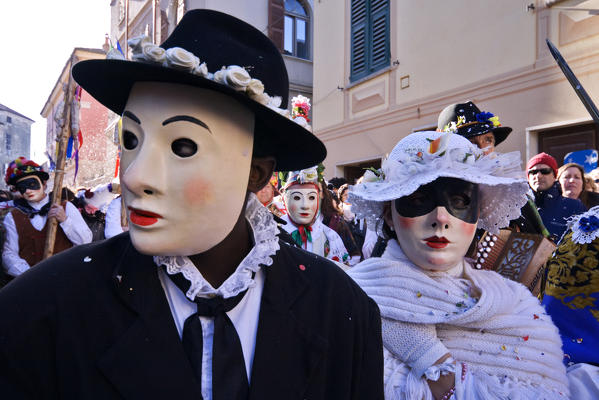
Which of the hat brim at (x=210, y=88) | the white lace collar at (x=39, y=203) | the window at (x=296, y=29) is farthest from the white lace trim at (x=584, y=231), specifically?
the window at (x=296, y=29)

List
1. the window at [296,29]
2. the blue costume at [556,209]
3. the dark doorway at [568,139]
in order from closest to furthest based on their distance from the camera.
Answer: the blue costume at [556,209], the dark doorway at [568,139], the window at [296,29]

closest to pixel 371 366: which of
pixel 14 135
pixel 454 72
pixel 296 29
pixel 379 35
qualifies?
pixel 454 72

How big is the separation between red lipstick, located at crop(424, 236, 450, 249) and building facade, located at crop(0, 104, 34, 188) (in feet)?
132

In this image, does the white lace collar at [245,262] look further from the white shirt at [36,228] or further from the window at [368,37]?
the window at [368,37]

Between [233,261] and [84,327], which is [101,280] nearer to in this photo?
[84,327]

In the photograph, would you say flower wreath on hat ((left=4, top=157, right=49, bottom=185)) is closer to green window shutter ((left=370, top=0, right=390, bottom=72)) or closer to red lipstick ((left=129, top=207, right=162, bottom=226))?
red lipstick ((left=129, top=207, right=162, bottom=226))

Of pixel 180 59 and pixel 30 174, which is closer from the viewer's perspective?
pixel 180 59

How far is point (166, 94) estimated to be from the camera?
118cm

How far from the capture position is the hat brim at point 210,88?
Answer: 3.77ft

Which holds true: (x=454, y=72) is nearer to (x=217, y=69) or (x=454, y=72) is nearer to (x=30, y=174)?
(x=30, y=174)

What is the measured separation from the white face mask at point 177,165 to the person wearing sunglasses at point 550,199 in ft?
10.8

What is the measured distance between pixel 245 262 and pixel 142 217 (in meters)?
0.33

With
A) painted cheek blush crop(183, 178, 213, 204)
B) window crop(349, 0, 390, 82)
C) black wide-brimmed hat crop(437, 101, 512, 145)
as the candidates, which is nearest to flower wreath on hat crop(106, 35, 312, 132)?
painted cheek blush crop(183, 178, 213, 204)

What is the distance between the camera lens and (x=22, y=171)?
15.4 ft
